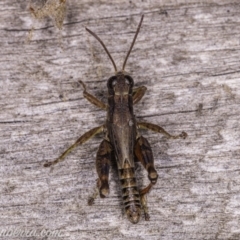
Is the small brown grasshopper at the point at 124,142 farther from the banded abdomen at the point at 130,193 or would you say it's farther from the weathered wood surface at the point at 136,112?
the weathered wood surface at the point at 136,112

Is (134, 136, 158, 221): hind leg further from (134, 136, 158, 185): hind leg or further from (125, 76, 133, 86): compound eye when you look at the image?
(125, 76, 133, 86): compound eye

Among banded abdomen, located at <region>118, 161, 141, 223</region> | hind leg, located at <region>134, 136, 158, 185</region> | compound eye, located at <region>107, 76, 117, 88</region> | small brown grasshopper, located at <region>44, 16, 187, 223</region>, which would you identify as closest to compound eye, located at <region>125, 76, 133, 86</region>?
small brown grasshopper, located at <region>44, 16, 187, 223</region>

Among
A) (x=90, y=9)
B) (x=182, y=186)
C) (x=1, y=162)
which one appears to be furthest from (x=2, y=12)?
(x=182, y=186)

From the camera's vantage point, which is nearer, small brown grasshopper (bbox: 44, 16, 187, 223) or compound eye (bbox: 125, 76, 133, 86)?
small brown grasshopper (bbox: 44, 16, 187, 223)

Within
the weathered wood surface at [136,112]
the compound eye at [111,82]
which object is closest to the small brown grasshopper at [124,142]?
the compound eye at [111,82]

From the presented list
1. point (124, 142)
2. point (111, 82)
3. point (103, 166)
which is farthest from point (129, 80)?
A: point (103, 166)

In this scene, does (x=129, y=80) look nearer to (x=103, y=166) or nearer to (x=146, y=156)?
(x=146, y=156)
